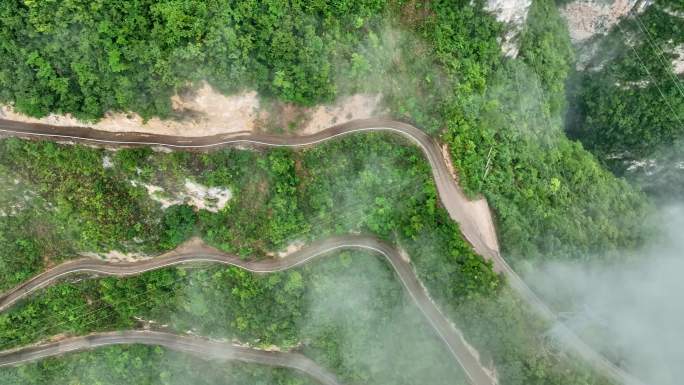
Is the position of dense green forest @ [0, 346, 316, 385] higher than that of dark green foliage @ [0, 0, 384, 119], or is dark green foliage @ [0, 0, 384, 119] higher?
dark green foliage @ [0, 0, 384, 119]

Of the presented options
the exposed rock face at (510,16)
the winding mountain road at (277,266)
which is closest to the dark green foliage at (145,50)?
the winding mountain road at (277,266)

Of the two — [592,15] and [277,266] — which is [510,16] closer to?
[592,15]

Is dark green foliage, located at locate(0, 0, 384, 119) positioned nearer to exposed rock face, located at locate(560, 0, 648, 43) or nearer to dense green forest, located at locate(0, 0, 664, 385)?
dense green forest, located at locate(0, 0, 664, 385)

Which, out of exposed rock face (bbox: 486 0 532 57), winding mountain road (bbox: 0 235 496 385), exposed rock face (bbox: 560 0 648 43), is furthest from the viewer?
exposed rock face (bbox: 560 0 648 43)

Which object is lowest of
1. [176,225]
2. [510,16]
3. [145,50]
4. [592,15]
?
[176,225]

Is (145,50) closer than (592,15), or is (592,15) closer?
(145,50)

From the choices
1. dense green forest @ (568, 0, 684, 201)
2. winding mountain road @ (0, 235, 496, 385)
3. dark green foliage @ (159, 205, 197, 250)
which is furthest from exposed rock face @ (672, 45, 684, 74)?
dark green foliage @ (159, 205, 197, 250)

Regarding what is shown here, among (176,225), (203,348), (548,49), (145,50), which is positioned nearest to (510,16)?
(548,49)
